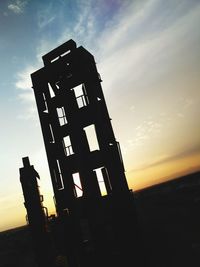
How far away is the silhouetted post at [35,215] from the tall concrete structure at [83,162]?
4.13ft

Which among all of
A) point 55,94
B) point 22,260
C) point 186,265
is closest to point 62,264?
point 55,94

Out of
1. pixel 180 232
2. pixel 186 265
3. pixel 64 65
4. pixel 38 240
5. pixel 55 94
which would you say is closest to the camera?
pixel 38 240

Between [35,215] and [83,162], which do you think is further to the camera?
[83,162]

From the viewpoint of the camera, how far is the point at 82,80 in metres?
6.61

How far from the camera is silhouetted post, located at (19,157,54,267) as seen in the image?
450 cm

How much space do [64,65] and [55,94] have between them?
33.9 inches

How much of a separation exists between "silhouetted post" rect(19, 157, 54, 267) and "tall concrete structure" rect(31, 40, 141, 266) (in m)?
1.26

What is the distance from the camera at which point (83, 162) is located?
20.2ft

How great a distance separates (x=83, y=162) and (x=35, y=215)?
187 centimetres

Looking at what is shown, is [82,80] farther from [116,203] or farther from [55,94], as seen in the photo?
[116,203]

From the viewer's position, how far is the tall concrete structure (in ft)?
18.6

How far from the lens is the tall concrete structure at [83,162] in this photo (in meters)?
5.67

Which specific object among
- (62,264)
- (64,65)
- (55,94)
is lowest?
(62,264)

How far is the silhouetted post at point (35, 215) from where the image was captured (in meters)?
4.50
